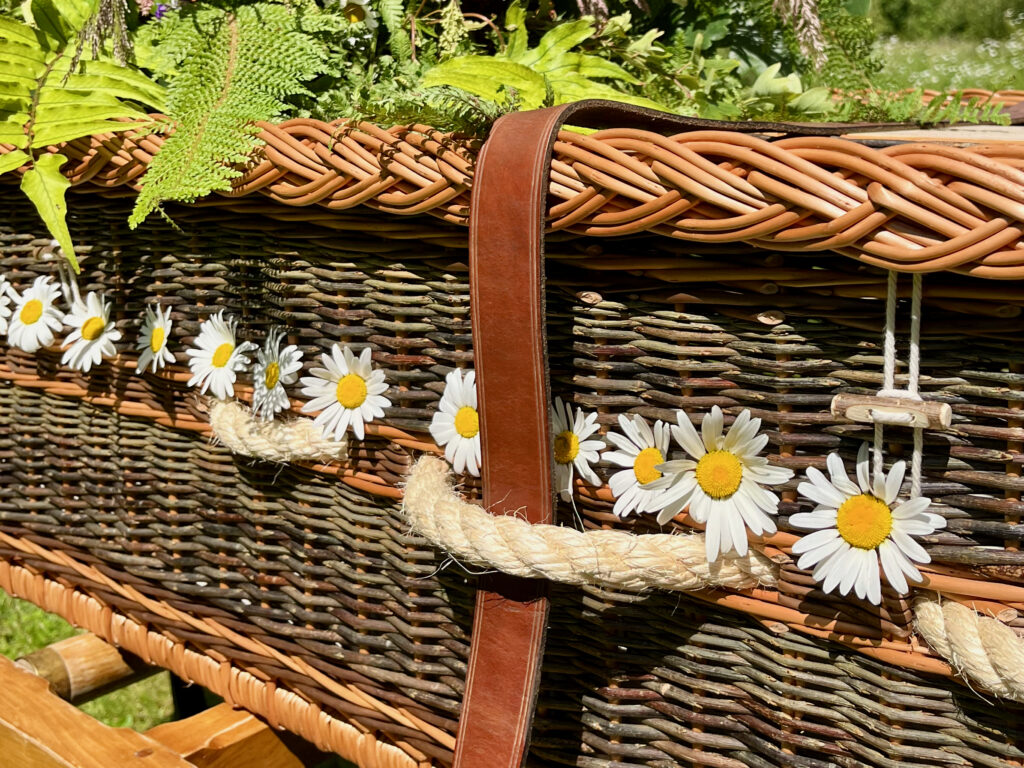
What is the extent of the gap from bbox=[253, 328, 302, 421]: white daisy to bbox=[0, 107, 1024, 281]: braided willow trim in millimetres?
139

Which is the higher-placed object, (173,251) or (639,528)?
(173,251)

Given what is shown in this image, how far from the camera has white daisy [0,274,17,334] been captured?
2.84ft

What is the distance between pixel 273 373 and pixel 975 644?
1.63 ft

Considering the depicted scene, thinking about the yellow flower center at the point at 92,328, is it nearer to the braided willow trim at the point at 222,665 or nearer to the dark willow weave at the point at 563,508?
the dark willow weave at the point at 563,508

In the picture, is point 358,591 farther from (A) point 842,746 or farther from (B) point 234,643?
(A) point 842,746

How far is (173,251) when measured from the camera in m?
0.76

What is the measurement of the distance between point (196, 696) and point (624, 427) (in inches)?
40.3

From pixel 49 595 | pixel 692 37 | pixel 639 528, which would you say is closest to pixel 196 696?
pixel 49 595

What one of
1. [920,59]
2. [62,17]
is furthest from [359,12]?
[920,59]

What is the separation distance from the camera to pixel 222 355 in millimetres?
730

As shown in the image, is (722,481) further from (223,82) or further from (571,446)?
(223,82)

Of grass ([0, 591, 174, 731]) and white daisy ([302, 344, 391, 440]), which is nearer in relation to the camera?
white daisy ([302, 344, 391, 440])

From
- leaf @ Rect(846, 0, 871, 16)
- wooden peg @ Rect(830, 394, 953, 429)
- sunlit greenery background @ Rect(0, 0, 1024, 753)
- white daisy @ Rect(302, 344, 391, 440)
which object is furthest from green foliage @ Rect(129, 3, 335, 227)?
sunlit greenery background @ Rect(0, 0, 1024, 753)

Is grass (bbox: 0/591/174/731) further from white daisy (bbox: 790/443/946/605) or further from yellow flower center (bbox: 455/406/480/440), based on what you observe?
white daisy (bbox: 790/443/946/605)
